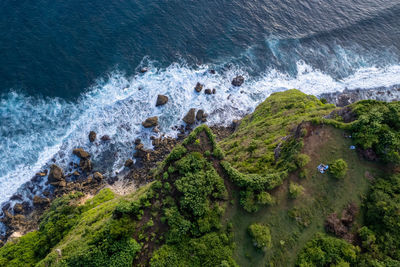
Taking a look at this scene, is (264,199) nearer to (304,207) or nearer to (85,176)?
(304,207)

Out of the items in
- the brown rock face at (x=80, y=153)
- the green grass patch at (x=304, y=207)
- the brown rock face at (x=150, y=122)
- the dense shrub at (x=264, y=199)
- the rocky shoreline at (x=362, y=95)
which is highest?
the brown rock face at (x=80, y=153)

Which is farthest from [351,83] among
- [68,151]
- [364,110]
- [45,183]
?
[45,183]

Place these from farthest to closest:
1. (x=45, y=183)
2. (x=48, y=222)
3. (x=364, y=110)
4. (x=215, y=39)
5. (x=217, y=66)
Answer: (x=215, y=39)
(x=217, y=66)
(x=45, y=183)
(x=48, y=222)
(x=364, y=110)

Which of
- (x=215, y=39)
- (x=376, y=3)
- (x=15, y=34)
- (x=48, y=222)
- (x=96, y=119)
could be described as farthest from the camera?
(x=376, y=3)

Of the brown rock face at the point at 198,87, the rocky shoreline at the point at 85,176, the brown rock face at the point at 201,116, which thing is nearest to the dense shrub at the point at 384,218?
the rocky shoreline at the point at 85,176

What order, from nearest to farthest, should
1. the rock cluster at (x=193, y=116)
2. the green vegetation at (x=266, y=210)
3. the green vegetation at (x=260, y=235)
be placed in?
the green vegetation at (x=260, y=235), the green vegetation at (x=266, y=210), the rock cluster at (x=193, y=116)

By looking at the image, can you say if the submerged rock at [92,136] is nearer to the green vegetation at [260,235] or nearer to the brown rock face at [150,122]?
the brown rock face at [150,122]

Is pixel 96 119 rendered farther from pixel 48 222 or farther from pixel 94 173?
pixel 48 222
